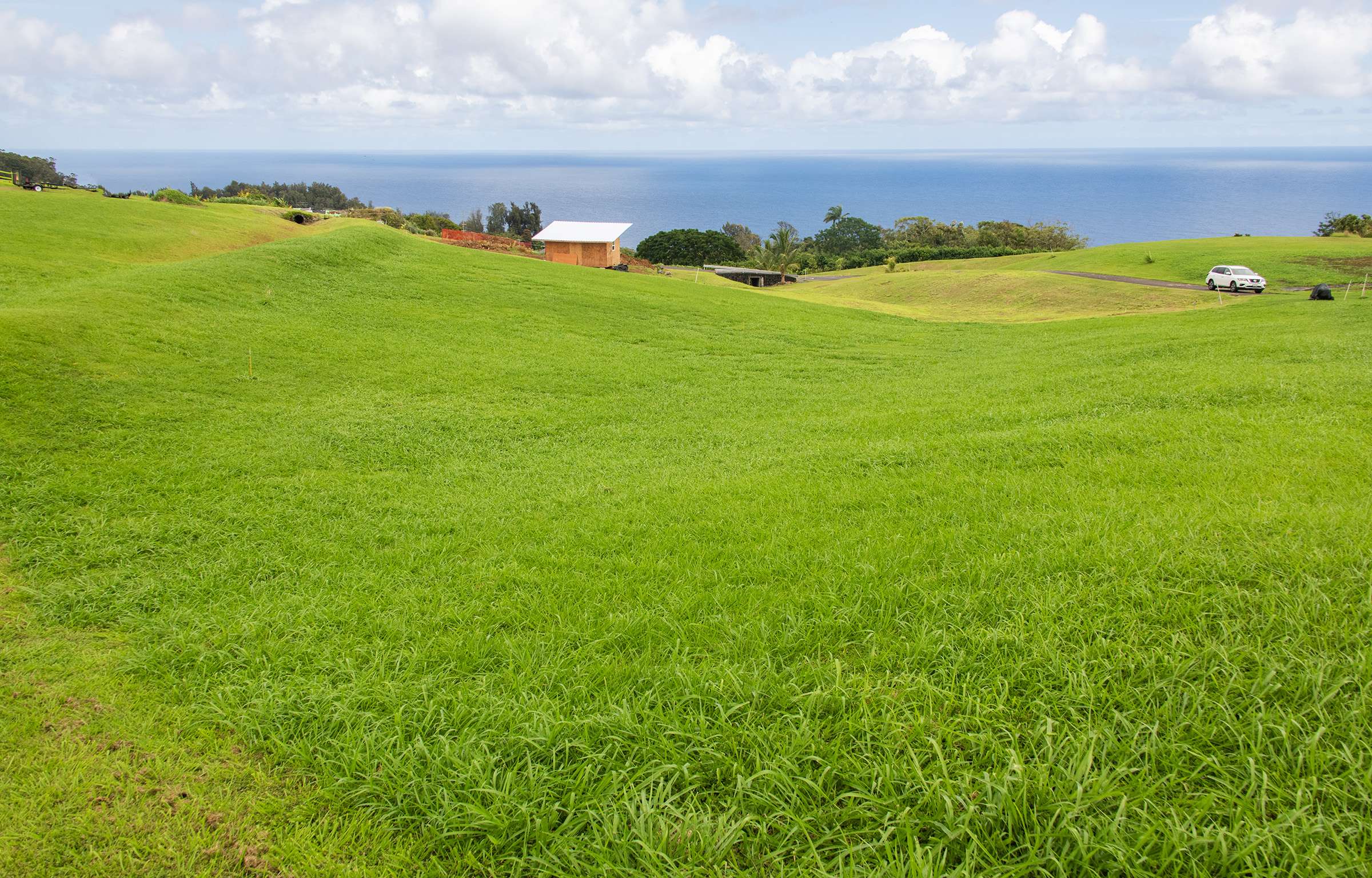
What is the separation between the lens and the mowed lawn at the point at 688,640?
255cm

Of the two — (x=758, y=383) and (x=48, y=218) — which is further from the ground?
(x=48, y=218)

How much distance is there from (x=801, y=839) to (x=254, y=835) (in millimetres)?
2023

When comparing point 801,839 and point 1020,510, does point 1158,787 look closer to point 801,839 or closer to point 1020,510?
point 801,839

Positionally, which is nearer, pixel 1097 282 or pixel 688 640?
pixel 688 640

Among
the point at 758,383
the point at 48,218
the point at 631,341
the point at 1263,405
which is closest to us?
the point at 1263,405

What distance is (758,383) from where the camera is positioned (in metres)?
13.9

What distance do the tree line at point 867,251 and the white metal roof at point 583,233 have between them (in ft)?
78.3

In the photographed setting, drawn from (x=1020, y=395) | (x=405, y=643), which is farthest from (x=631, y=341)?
(x=405, y=643)

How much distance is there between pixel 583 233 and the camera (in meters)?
43.2

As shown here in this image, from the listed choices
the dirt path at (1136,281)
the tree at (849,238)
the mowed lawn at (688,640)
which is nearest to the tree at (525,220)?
the tree at (849,238)

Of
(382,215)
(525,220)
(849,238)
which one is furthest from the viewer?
(849,238)

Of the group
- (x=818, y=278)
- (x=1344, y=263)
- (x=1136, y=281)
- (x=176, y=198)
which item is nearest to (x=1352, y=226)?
(x=1344, y=263)

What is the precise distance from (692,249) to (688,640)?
68.3 metres

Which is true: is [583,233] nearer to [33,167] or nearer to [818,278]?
[818,278]
